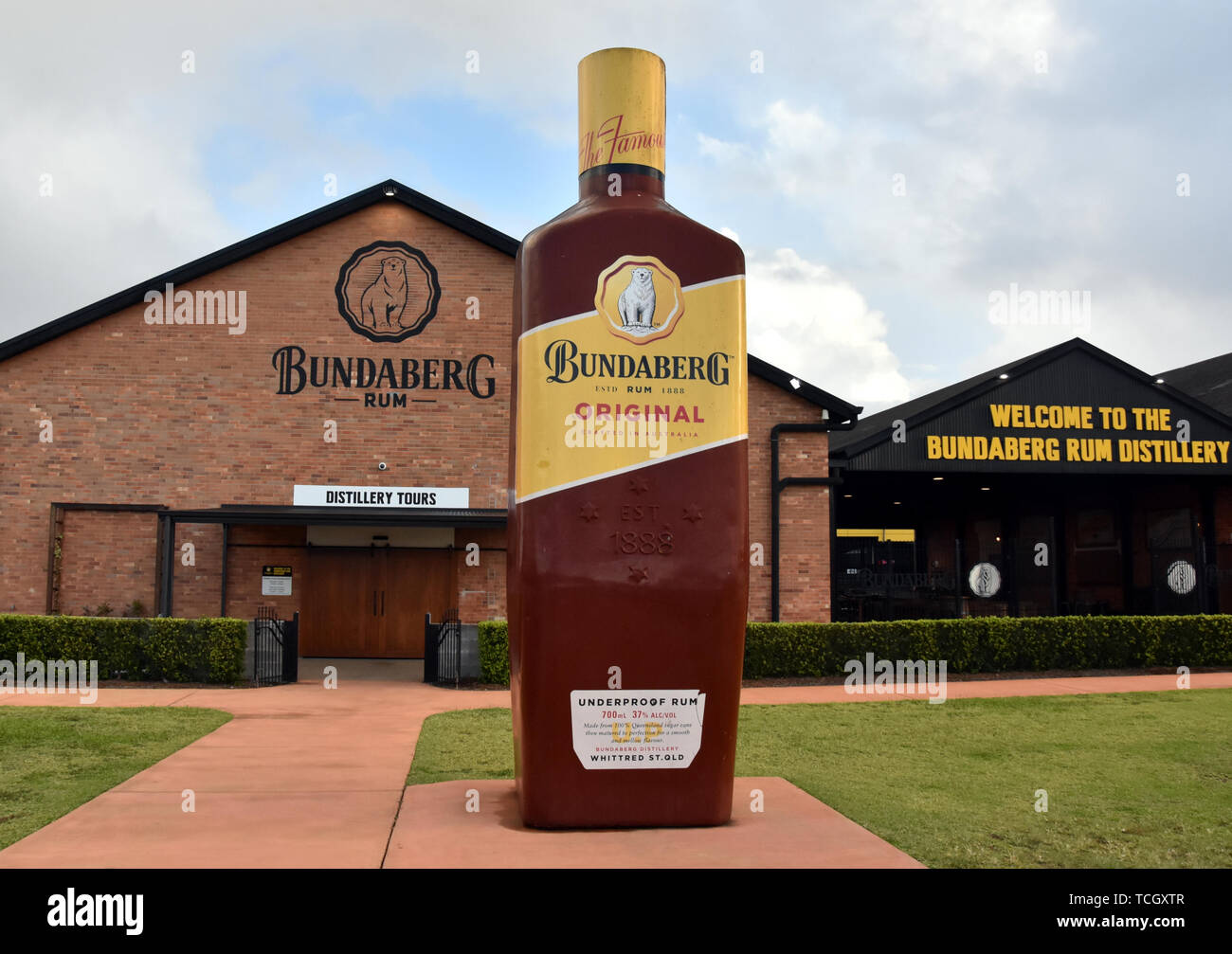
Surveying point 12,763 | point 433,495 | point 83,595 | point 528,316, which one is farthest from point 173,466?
point 528,316

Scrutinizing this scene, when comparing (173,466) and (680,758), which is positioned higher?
(173,466)

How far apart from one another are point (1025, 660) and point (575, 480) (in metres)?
12.2

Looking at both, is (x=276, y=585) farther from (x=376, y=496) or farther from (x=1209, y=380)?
(x=1209, y=380)

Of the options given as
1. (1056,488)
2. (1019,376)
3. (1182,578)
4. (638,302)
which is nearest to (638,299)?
(638,302)

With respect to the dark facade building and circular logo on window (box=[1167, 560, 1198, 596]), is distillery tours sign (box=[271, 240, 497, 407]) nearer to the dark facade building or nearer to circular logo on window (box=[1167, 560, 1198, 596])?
the dark facade building

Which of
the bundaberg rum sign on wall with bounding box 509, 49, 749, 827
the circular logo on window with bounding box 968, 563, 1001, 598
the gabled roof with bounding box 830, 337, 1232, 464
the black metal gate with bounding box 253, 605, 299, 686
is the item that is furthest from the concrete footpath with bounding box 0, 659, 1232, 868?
the circular logo on window with bounding box 968, 563, 1001, 598

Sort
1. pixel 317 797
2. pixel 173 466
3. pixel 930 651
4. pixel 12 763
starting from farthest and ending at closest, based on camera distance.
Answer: pixel 173 466 → pixel 930 651 → pixel 12 763 → pixel 317 797

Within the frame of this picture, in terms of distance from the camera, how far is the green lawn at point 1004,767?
558 cm

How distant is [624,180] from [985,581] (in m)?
20.3

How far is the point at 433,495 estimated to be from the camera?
1627 centimetres

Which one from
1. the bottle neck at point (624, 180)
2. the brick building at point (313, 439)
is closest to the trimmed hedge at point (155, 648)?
the brick building at point (313, 439)

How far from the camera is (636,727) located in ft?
18.2

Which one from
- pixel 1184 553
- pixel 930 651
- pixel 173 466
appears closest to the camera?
pixel 930 651

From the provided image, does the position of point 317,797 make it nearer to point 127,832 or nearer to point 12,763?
point 127,832
